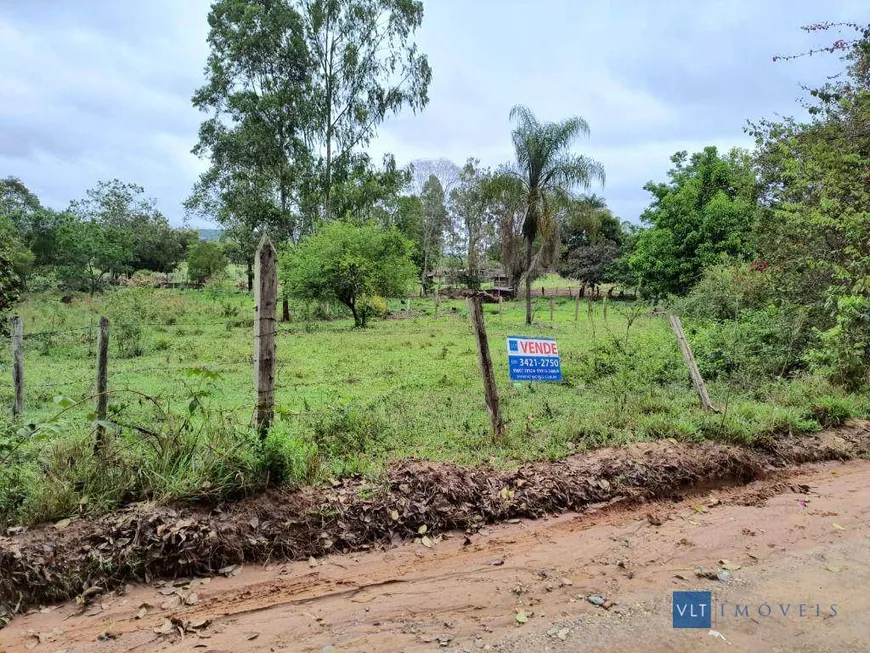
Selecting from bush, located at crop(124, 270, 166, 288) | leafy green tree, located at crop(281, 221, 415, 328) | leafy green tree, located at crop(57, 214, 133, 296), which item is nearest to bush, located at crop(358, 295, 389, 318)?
leafy green tree, located at crop(281, 221, 415, 328)

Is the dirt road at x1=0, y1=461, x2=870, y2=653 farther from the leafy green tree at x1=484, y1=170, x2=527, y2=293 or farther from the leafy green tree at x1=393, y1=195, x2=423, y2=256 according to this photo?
the leafy green tree at x1=393, y1=195, x2=423, y2=256

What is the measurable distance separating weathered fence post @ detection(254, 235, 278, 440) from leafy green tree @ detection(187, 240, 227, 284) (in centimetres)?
3915

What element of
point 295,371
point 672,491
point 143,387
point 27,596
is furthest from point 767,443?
point 143,387

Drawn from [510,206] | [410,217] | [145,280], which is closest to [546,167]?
[510,206]

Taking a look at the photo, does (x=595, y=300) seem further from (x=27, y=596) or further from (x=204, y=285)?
(x=27, y=596)

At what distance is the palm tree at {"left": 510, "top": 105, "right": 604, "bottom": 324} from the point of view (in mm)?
Result: 19484

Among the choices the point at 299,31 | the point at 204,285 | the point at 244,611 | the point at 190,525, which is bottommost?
the point at 244,611

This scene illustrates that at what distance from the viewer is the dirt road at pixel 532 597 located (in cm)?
280

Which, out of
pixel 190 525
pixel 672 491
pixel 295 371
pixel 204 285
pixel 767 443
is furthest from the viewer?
pixel 204 285

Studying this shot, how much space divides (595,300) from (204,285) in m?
31.0

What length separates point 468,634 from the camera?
2855 mm

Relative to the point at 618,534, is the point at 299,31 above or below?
above

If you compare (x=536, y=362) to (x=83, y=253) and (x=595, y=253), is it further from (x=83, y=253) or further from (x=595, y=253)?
(x=595, y=253)

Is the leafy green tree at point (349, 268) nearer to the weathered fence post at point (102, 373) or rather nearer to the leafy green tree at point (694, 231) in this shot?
the leafy green tree at point (694, 231)
